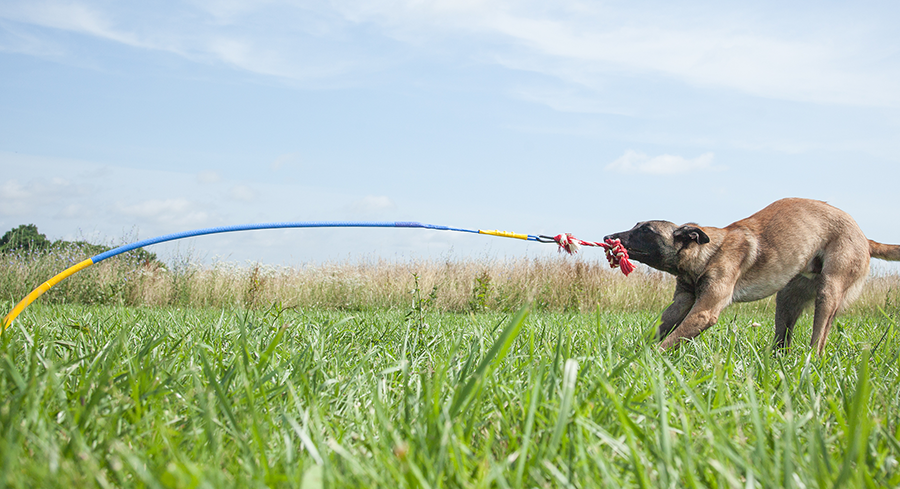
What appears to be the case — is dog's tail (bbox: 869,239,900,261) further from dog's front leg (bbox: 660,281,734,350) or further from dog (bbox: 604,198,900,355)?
dog's front leg (bbox: 660,281,734,350)

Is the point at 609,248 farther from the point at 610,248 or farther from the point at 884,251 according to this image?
the point at 884,251

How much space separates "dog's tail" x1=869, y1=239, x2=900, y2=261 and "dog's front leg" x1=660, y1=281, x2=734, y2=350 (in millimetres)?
1844

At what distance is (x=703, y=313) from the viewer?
14.7 feet

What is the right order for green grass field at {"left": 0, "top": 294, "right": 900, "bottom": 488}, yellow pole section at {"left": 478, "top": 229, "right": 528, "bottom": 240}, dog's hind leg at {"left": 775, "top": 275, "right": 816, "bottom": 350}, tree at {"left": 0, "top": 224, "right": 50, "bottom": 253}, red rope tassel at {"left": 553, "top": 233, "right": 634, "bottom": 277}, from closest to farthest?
1. green grass field at {"left": 0, "top": 294, "right": 900, "bottom": 488}
2. yellow pole section at {"left": 478, "top": 229, "right": 528, "bottom": 240}
3. red rope tassel at {"left": 553, "top": 233, "right": 634, "bottom": 277}
4. dog's hind leg at {"left": 775, "top": 275, "right": 816, "bottom": 350}
5. tree at {"left": 0, "top": 224, "right": 50, "bottom": 253}

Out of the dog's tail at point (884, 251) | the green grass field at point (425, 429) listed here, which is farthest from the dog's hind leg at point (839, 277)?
the green grass field at point (425, 429)

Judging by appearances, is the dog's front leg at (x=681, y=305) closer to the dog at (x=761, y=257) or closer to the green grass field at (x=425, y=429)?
the dog at (x=761, y=257)

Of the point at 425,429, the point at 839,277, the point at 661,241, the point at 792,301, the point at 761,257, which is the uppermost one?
the point at 661,241

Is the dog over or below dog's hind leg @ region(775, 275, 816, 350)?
over

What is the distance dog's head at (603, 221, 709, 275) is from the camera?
486 cm

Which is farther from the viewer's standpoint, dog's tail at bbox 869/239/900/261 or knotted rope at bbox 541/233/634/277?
dog's tail at bbox 869/239/900/261

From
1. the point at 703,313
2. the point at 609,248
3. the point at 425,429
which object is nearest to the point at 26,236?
the point at 609,248

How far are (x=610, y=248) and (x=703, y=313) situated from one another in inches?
35.1

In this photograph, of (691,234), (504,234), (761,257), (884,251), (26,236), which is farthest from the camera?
(26,236)

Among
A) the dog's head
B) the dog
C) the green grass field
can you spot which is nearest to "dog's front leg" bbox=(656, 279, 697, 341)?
the dog
